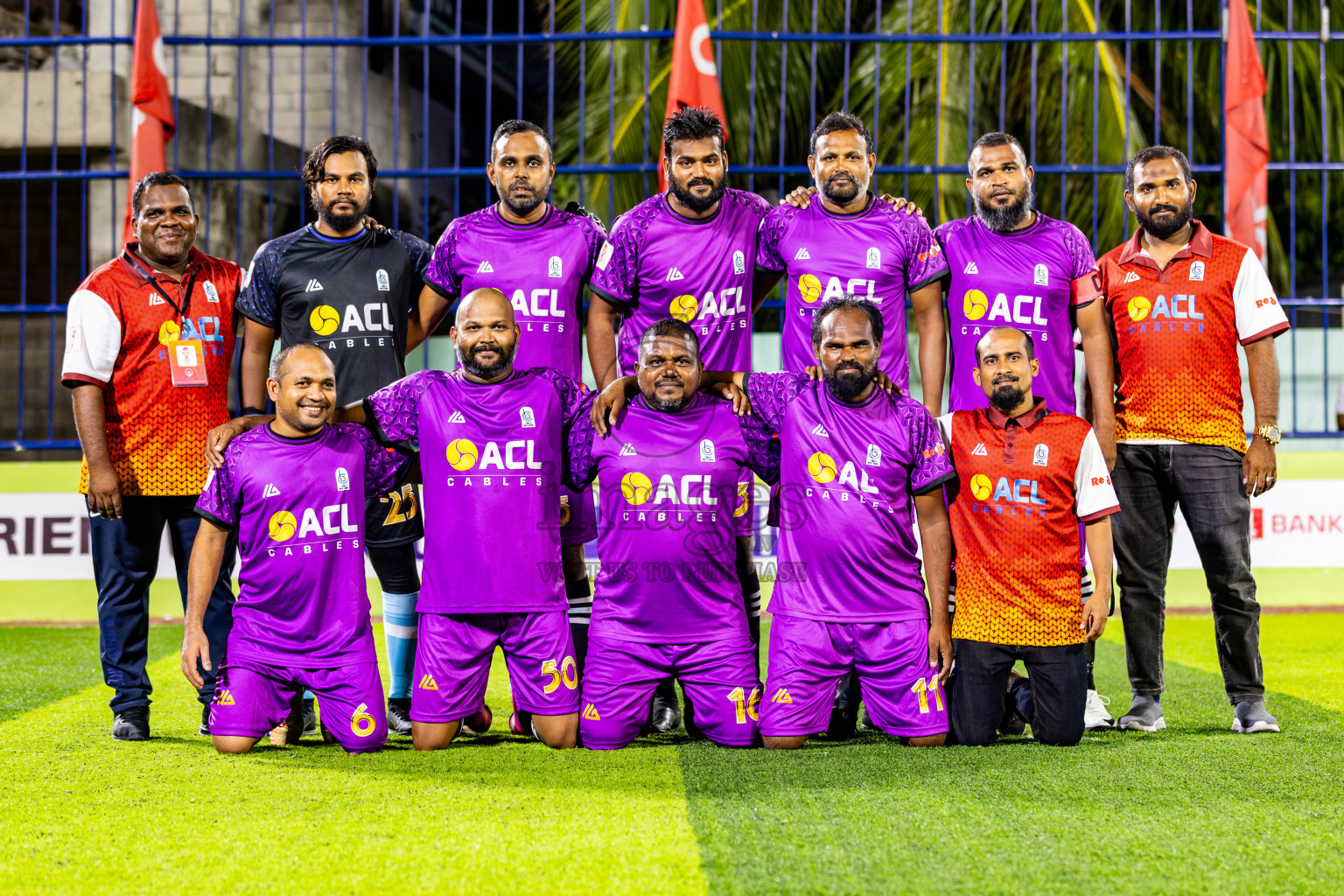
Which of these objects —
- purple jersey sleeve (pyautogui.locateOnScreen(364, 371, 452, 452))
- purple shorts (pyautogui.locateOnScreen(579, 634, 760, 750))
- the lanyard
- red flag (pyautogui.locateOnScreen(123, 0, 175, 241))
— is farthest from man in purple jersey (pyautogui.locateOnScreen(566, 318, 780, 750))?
red flag (pyautogui.locateOnScreen(123, 0, 175, 241))

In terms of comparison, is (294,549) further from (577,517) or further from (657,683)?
(657,683)

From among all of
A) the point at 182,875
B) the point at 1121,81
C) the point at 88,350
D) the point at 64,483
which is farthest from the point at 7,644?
the point at 1121,81

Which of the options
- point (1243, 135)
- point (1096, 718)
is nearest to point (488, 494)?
point (1096, 718)

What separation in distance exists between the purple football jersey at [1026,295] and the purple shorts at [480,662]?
1749 mm

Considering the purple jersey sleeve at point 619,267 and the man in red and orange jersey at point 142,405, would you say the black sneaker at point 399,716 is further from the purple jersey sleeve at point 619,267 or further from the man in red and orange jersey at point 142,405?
the purple jersey sleeve at point 619,267

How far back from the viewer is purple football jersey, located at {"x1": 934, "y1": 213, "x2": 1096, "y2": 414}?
470 cm

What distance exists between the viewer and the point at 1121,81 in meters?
11.2

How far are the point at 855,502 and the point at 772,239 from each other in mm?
1112

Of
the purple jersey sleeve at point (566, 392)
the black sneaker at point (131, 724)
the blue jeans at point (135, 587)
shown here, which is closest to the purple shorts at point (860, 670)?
the purple jersey sleeve at point (566, 392)

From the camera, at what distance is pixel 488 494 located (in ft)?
14.4

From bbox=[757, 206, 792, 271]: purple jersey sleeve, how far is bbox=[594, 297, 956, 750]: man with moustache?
54 centimetres

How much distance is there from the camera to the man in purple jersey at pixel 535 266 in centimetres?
477

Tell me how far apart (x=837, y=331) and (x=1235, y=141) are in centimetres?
481

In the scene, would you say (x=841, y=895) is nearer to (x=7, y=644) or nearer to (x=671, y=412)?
(x=671, y=412)
